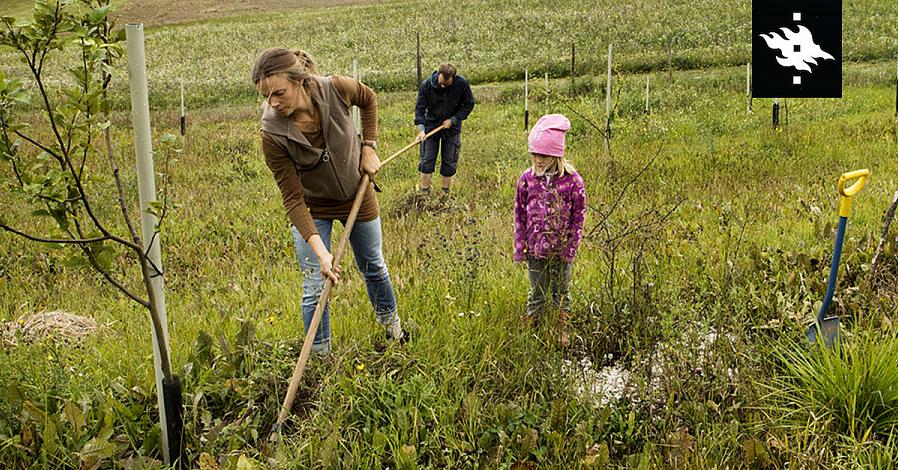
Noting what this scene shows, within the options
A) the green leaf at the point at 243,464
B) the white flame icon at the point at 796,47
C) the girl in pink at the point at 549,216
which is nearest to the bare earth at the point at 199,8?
the white flame icon at the point at 796,47

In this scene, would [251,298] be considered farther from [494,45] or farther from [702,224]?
[494,45]

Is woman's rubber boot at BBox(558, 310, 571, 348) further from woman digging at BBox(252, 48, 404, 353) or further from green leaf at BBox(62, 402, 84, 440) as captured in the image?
green leaf at BBox(62, 402, 84, 440)

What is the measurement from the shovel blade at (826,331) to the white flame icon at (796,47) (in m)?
7.46

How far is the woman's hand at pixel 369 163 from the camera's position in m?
3.76

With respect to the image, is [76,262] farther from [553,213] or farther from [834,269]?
[834,269]

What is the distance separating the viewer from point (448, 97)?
8164mm

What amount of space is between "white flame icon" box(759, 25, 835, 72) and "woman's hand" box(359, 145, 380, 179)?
789cm

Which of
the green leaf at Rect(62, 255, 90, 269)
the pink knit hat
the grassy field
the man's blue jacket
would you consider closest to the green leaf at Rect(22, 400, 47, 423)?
the grassy field

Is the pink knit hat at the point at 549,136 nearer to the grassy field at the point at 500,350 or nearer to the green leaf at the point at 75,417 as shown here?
the grassy field at the point at 500,350

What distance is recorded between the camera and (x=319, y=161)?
3.54 meters

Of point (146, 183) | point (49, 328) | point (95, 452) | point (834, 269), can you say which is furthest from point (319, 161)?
point (834, 269)

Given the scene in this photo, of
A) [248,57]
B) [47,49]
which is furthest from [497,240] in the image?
[248,57]

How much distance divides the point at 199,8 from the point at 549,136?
6026 cm

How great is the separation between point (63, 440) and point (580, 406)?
213 cm
